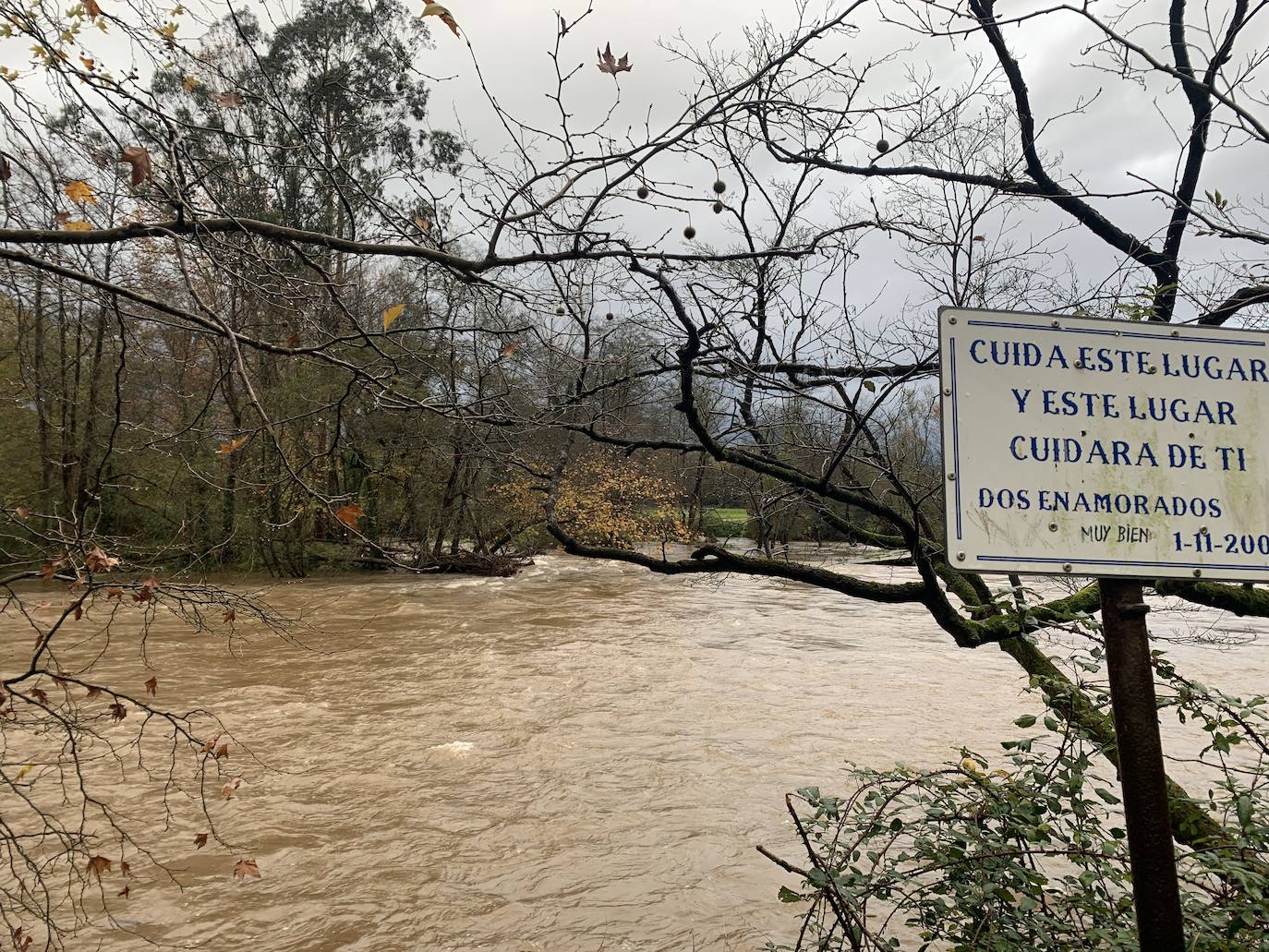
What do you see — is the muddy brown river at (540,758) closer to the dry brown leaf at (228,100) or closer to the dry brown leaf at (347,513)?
the dry brown leaf at (347,513)

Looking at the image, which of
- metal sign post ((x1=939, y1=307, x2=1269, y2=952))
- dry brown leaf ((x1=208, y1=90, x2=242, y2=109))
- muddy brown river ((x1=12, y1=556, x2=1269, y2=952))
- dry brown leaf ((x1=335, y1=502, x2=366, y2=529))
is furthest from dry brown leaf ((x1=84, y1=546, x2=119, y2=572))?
muddy brown river ((x1=12, y1=556, x2=1269, y2=952))

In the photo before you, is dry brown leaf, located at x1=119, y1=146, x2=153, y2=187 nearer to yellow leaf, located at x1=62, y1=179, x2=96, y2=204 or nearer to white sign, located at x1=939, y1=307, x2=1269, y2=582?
yellow leaf, located at x1=62, y1=179, x2=96, y2=204

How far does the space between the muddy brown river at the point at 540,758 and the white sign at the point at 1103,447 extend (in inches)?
92.2

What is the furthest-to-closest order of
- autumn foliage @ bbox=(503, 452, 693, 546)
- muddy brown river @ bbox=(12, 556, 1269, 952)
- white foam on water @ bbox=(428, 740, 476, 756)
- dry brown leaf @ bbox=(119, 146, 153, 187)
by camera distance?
1. autumn foliage @ bbox=(503, 452, 693, 546)
2. white foam on water @ bbox=(428, 740, 476, 756)
3. muddy brown river @ bbox=(12, 556, 1269, 952)
4. dry brown leaf @ bbox=(119, 146, 153, 187)

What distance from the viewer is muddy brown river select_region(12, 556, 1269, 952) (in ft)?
14.4

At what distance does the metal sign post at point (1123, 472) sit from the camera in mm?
1528

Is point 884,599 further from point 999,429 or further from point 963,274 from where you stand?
point 999,429

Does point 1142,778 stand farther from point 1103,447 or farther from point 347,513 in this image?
point 347,513

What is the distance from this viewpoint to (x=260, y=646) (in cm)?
1080

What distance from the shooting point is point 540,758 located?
22.5 feet

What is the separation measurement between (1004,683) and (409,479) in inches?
500

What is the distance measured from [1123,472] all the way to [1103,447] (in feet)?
0.20

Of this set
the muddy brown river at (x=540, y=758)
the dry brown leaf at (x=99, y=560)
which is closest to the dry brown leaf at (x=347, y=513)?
the dry brown leaf at (x=99, y=560)

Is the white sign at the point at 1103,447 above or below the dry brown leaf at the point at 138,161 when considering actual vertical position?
below
